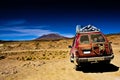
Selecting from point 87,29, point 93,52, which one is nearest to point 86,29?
point 87,29

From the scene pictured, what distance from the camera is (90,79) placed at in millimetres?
11305

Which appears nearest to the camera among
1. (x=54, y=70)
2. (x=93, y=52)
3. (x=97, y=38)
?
(x=93, y=52)

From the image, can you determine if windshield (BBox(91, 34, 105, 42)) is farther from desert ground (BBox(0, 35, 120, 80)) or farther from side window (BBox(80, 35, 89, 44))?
desert ground (BBox(0, 35, 120, 80))

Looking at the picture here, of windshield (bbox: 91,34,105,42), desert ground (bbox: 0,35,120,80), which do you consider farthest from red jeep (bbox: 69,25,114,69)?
desert ground (bbox: 0,35,120,80)

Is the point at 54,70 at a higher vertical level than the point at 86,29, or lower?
lower

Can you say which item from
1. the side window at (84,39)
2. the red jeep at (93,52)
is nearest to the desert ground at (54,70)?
the red jeep at (93,52)

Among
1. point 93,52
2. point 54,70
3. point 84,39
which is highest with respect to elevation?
point 84,39

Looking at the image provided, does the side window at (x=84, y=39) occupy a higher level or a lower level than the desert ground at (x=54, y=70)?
higher

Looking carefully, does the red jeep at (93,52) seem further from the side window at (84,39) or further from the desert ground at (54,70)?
the desert ground at (54,70)

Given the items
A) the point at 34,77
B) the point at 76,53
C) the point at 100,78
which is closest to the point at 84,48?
the point at 76,53

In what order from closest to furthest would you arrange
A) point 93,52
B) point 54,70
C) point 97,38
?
point 93,52, point 97,38, point 54,70

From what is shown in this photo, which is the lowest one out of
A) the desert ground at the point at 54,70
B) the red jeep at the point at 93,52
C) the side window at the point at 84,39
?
the desert ground at the point at 54,70

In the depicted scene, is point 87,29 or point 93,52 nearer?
point 93,52

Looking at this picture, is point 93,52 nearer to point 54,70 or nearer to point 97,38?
point 97,38
